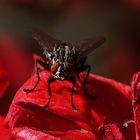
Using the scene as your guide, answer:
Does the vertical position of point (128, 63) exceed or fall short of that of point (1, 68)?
it falls short

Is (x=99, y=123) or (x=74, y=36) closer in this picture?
(x=99, y=123)

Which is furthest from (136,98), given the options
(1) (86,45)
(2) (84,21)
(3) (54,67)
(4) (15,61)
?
(2) (84,21)

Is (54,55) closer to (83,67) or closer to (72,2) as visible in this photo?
(83,67)

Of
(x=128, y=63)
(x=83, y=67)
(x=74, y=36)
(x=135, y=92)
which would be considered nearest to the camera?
(x=135, y=92)

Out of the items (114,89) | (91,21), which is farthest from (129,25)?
(114,89)

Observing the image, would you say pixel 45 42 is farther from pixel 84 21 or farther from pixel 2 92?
pixel 84 21

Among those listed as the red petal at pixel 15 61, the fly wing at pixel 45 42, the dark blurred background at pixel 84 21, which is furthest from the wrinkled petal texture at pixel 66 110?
the dark blurred background at pixel 84 21

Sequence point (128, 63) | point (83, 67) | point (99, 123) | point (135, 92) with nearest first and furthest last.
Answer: point (135, 92) → point (99, 123) → point (83, 67) → point (128, 63)
